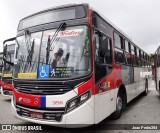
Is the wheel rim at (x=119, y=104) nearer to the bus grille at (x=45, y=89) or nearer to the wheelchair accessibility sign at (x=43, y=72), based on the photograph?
the bus grille at (x=45, y=89)

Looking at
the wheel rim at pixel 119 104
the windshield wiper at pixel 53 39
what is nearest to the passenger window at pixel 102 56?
the windshield wiper at pixel 53 39

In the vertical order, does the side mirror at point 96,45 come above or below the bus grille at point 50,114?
above

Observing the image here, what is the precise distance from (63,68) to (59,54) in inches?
13.6

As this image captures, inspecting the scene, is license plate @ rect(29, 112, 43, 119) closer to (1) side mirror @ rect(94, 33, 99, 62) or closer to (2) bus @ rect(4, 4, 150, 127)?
(2) bus @ rect(4, 4, 150, 127)

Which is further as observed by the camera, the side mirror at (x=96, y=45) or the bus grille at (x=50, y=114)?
the side mirror at (x=96, y=45)

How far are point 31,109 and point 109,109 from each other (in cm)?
202

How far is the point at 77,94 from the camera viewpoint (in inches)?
182

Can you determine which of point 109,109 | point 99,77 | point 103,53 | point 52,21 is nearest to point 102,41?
point 103,53

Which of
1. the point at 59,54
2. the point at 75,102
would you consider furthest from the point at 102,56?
the point at 75,102

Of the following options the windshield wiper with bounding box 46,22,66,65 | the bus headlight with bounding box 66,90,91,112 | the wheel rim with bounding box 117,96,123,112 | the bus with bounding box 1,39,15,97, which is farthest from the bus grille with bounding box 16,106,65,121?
the bus with bounding box 1,39,15,97

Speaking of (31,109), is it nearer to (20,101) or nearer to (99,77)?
(20,101)

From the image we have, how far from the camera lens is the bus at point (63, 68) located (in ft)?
15.3

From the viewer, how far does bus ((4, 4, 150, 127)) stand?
4.65 metres

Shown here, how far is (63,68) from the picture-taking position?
15.7 feet
